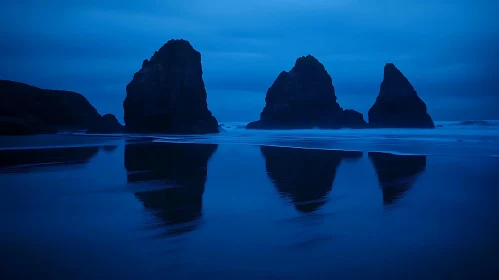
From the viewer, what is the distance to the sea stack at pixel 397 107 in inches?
3223

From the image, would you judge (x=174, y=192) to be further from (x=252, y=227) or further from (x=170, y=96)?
(x=170, y=96)

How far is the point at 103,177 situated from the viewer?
463 inches

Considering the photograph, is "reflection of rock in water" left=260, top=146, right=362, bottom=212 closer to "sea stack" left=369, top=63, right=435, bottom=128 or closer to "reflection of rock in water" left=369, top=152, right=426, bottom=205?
"reflection of rock in water" left=369, top=152, right=426, bottom=205

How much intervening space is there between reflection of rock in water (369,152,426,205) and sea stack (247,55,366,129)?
232 feet

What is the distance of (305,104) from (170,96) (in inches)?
1466

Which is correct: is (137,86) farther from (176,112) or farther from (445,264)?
(445,264)

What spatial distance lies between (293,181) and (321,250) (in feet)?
18.3

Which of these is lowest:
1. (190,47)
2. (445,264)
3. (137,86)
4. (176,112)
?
(445,264)

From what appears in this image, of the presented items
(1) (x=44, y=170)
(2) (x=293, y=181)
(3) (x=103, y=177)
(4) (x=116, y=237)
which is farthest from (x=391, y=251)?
(1) (x=44, y=170)

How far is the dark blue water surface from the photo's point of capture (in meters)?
4.35

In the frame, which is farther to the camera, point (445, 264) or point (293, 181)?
point (293, 181)

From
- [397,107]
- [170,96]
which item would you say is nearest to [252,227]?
[170,96]

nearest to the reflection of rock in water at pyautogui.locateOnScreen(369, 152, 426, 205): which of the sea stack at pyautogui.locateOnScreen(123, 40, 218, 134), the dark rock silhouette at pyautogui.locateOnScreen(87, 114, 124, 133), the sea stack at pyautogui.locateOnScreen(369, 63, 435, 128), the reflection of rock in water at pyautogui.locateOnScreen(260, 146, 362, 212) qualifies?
the reflection of rock in water at pyautogui.locateOnScreen(260, 146, 362, 212)

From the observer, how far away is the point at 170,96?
64750mm
